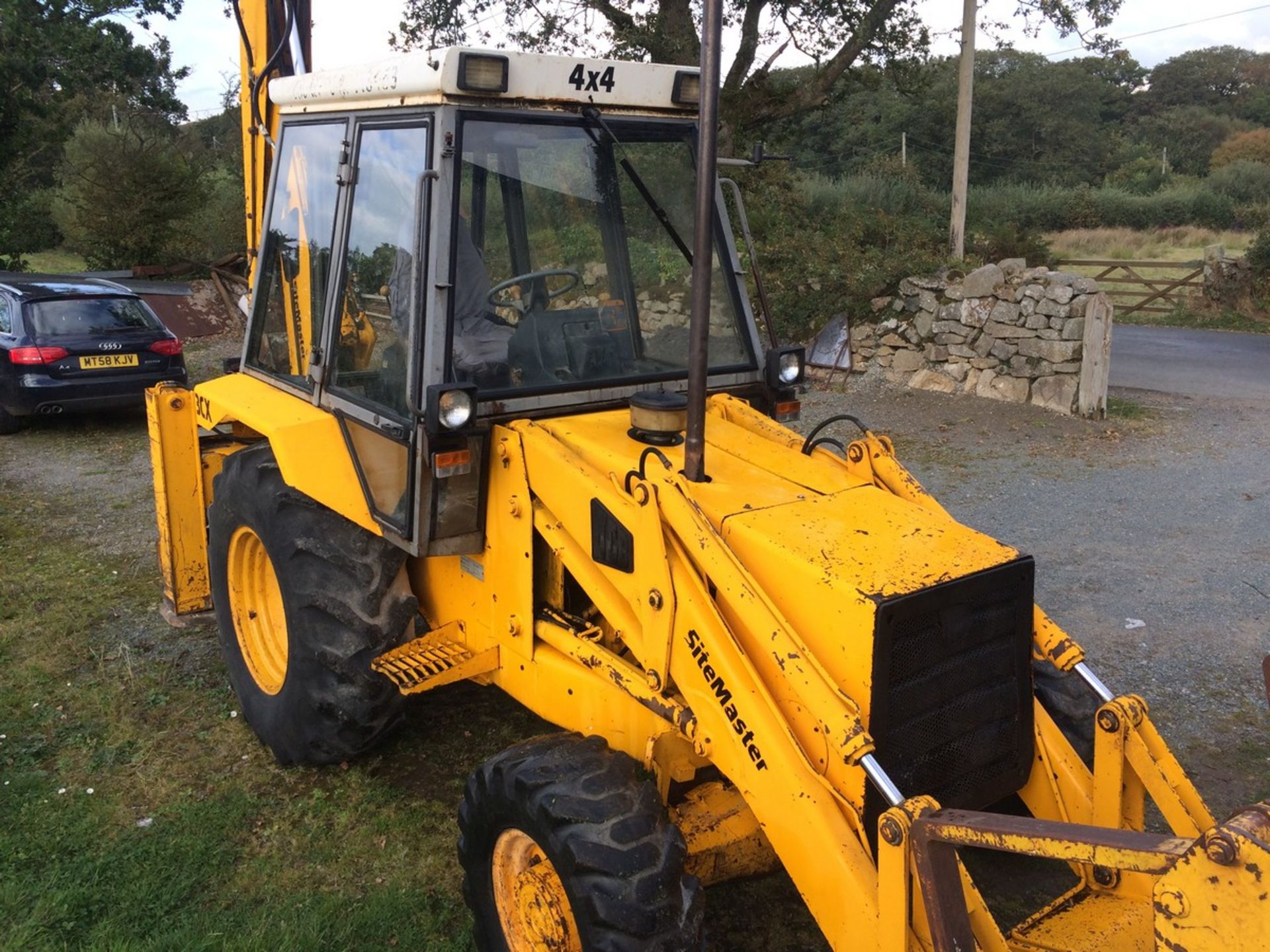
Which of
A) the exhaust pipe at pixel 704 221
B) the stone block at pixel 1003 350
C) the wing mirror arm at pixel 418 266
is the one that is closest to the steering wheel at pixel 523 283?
the wing mirror arm at pixel 418 266

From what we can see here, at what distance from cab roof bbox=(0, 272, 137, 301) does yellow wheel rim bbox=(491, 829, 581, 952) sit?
976 cm

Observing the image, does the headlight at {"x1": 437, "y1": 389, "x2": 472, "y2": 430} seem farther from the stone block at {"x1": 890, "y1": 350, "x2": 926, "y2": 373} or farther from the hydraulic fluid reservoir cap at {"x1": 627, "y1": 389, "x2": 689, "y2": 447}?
the stone block at {"x1": 890, "y1": 350, "x2": 926, "y2": 373}

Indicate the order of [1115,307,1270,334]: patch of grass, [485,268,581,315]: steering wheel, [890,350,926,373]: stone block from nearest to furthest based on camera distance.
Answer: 1. [485,268,581,315]: steering wheel
2. [890,350,926,373]: stone block
3. [1115,307,1270,334]: patch of grass

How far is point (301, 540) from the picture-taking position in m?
3.91

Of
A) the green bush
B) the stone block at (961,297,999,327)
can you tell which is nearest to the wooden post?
the stone block at (961,297,999,327)

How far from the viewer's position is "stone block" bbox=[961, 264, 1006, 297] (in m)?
12.0

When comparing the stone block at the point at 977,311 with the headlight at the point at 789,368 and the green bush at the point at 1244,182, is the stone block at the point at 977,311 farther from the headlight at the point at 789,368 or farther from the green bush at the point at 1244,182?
the green bush at the point at 1244,182

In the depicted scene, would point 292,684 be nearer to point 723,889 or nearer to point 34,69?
point 723,889

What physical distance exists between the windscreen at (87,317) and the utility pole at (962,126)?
998cm

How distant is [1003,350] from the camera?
12.0 meters

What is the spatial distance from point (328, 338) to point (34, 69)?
2540 cm

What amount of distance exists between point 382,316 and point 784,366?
59.0 inches

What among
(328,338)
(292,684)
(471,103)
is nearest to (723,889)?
(292,684)

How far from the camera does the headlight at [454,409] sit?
128 inches
